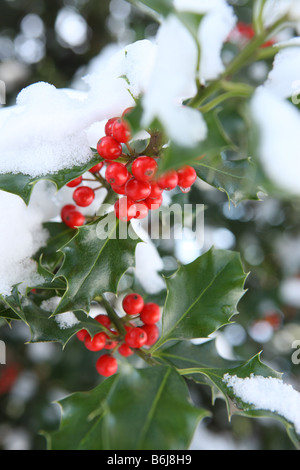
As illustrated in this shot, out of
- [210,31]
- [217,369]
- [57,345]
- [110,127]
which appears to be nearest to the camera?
[210,31]

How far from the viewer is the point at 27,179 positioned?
0.68 metres

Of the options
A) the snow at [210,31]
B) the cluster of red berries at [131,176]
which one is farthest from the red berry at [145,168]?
the snow at [210,31]

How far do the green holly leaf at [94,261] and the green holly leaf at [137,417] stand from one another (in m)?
0.18

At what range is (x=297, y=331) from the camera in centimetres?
214

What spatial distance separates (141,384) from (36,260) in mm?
362

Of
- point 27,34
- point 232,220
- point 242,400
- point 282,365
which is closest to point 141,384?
point 242,400

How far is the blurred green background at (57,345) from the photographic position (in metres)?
1.88

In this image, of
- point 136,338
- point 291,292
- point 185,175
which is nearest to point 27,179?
point 185,175

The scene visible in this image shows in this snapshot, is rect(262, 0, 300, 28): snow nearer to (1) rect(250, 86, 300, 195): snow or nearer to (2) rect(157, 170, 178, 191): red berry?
(1) rect(250, 86, 300, 195): snow

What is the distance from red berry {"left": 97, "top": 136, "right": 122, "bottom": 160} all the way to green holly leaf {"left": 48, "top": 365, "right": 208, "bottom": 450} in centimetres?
32

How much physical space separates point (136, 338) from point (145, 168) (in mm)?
340

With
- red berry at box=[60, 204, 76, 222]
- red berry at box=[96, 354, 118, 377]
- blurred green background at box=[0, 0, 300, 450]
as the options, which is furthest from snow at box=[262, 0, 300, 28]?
blurred green background at box=[0, 0, 300, 450]

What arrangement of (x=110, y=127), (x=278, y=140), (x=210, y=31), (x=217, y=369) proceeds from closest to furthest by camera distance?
(x=278, y=140)
(x=210, y=31)
(x=110, y=127)
(x=217, y=369)

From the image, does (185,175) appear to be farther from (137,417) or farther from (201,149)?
(137,417)
